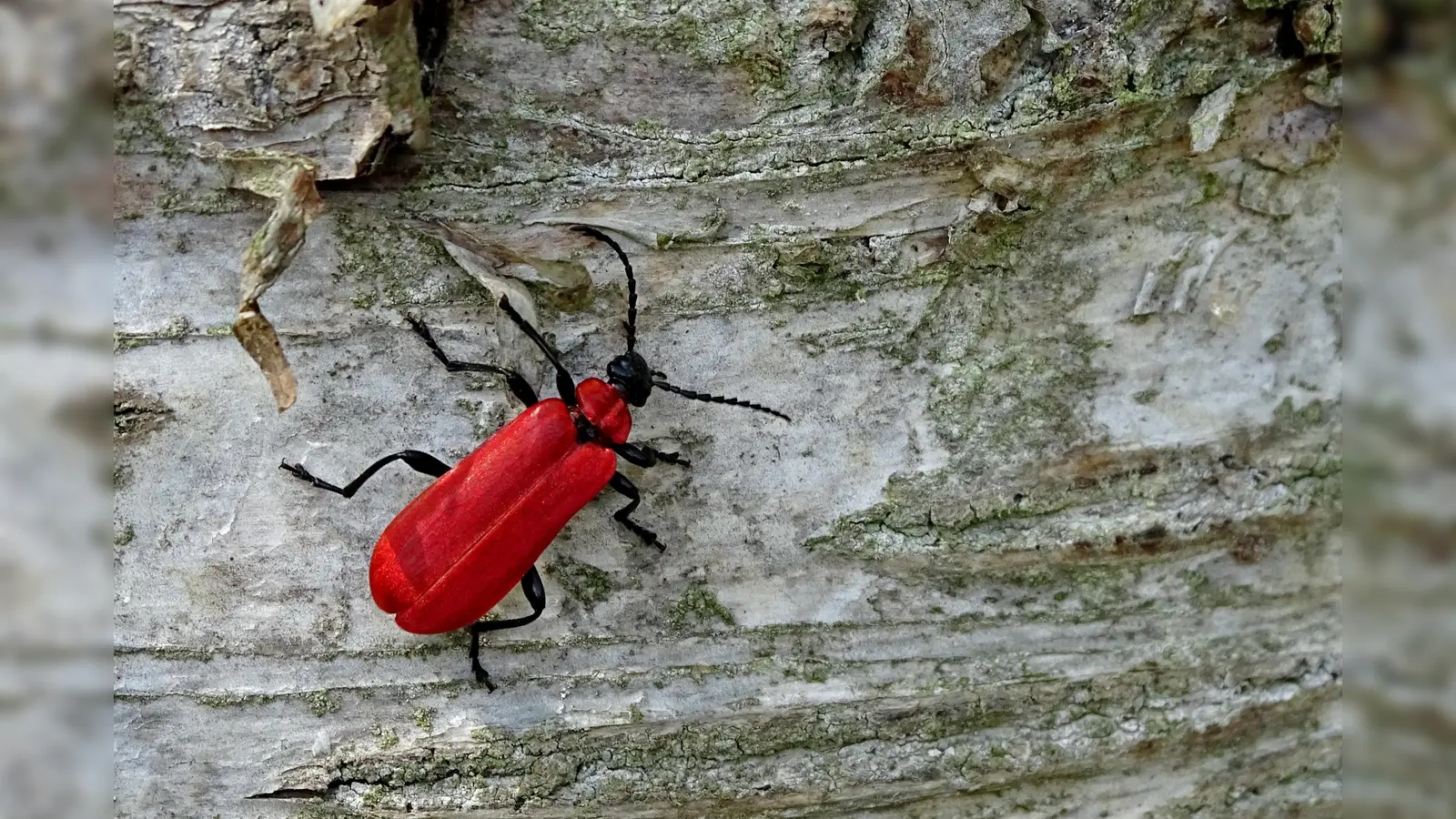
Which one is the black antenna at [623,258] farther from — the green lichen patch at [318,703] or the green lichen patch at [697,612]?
the green lichen patch at [318,703]

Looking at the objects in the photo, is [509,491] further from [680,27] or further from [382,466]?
[680,27]

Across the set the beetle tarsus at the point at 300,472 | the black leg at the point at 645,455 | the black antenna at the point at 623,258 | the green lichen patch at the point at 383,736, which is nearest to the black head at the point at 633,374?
the black antenna at the point at 623,258

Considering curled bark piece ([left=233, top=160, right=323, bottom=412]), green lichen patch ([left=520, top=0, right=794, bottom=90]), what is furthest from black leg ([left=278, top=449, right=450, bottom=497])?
green lichen patch ([left=520, top=0, right=794, bottom=90])

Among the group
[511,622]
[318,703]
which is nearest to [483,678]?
[511,622]

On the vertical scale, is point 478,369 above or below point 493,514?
above

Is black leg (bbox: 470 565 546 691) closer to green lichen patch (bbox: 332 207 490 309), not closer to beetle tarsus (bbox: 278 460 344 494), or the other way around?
beetle tarsus (bbox: 278 460 344 494)
